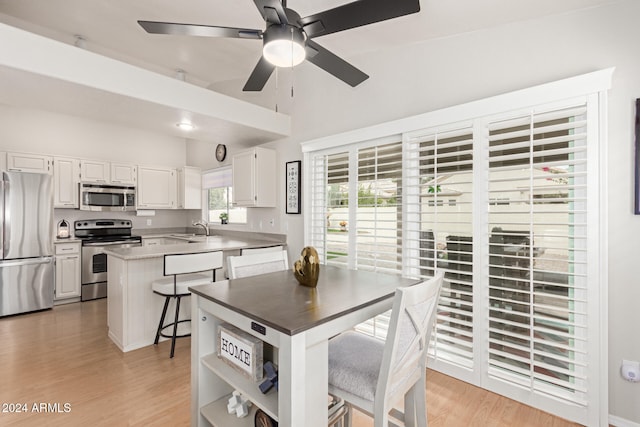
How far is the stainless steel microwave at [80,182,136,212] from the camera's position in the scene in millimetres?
4574

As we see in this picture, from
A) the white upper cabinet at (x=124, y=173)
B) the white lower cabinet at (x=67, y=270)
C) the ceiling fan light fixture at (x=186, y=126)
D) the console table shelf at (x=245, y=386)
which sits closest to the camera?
the console table shelf at (x=245, y=386)

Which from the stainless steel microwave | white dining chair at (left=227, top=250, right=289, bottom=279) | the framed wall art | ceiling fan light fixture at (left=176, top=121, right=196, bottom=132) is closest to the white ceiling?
ceiling fan light fixture at (left=176, top=121, right=196, bottom=132)

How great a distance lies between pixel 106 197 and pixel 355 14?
483cm

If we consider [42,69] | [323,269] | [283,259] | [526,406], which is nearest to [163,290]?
[283,259]

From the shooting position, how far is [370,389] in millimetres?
1300

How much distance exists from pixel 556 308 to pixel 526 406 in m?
0.71

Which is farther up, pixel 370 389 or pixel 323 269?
pixel 323 269

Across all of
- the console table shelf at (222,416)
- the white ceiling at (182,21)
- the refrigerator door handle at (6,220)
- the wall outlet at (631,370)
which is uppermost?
the white ceiling at (182,21)

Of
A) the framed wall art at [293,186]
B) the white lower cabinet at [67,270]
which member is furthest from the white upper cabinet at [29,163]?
the framed wall art at [293,186]

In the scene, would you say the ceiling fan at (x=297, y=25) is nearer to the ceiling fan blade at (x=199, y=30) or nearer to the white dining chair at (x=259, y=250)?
the ceiling fan blade at (x=199, y=30)

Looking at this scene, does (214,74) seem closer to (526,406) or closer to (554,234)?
(554,234)

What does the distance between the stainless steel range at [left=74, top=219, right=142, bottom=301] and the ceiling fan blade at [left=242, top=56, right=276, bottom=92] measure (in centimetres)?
324

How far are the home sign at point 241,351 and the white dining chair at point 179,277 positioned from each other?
1.22 metres

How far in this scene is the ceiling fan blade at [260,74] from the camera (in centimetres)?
207
